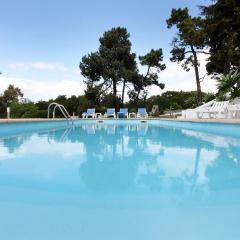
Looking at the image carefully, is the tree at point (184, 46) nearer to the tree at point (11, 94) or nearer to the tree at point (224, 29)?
the tree at point (224, 29)

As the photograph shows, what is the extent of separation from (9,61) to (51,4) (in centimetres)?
501

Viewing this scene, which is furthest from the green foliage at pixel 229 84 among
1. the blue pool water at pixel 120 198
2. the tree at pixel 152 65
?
the blue pool water at pixel 120 198

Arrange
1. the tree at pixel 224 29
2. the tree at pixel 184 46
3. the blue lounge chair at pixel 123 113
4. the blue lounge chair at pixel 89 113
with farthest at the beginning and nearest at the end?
the blue lounge chair at pixel 123 113 < the blue lounge chair at pixel 89 113 < the tree at pixel 184 46 < the tree at pixel 224 29

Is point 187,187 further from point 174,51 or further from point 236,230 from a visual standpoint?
point 174,51

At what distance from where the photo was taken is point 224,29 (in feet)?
53.0

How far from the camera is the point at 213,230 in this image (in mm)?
1791

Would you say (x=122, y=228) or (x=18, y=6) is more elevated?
(x=18, y=6)

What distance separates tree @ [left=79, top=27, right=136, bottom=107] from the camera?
71.1ft

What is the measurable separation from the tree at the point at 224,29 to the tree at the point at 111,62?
6667mm

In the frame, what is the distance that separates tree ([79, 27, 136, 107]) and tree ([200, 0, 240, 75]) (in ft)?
21.9

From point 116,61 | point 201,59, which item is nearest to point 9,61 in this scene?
point 116,61

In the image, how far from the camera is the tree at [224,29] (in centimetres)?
1544

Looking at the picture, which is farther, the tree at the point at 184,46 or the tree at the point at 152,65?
the tree at the point at 152,65

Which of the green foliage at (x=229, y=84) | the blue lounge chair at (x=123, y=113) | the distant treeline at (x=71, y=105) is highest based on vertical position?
the green foliage at (x=229, y=84)
